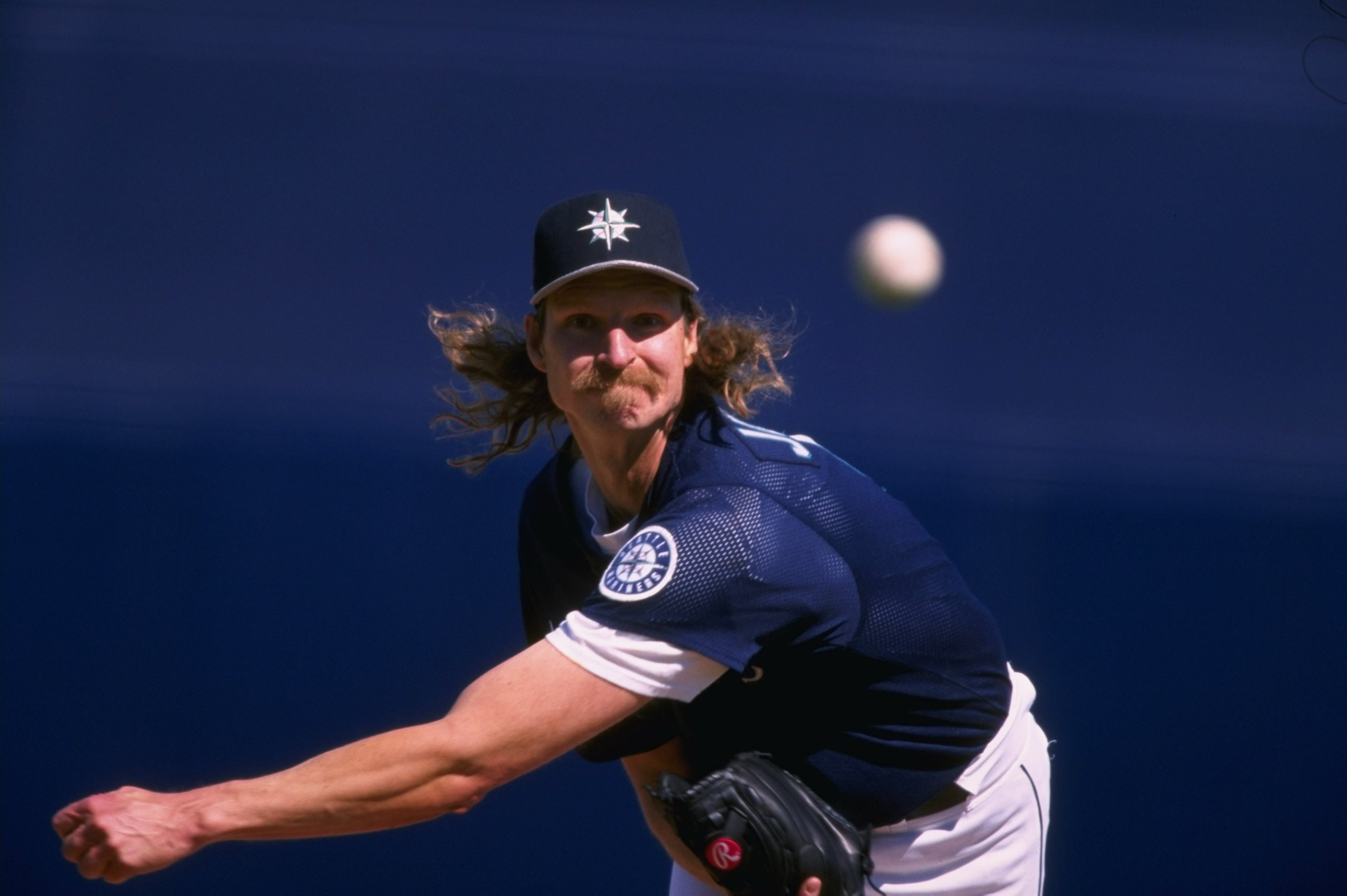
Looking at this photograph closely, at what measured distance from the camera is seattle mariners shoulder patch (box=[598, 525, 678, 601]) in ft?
4.97

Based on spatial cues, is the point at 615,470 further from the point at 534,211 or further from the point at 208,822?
the point at 534,211

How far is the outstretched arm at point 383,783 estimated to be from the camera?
1.36 m

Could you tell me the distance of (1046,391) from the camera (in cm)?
336

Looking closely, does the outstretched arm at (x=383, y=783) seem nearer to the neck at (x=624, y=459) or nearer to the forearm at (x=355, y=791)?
the forearm at (x=355, y=791)

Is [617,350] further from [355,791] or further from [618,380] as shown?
[355,791]

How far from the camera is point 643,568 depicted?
1.53 m

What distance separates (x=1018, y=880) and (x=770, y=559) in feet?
2.73

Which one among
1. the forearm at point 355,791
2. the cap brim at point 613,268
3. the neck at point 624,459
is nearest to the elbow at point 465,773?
the forearm at point 355,791

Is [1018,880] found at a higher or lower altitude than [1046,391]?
lower

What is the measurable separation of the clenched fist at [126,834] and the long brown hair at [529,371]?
905 mm

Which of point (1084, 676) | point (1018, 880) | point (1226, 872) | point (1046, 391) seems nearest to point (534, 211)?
point (1046, 391)

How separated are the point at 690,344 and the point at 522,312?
1496mm

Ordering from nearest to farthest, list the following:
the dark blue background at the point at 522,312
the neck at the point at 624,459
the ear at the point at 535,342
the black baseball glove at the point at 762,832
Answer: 1. the black baseball glove at the point at 762,832
2. the neck at the point at 624,459
3. the ear at the point at 535,342
4. the dark blue background at the point at 522,312

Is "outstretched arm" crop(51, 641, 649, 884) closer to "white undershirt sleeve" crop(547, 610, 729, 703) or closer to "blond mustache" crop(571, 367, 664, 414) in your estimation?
"white undershirt sleeve" crop(547, 610, 729, 703)
